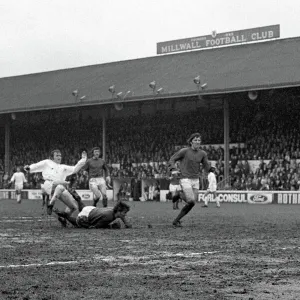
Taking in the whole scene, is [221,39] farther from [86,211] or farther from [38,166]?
[86,211]

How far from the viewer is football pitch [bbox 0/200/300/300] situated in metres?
6.56

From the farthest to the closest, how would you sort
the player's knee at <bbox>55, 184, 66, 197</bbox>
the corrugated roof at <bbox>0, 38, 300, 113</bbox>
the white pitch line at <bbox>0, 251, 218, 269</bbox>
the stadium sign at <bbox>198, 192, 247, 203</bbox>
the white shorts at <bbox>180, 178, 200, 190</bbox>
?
1. the corrugated roof at <bbox>0, 38, 300, 113</bbox>
2. the stadium sign at <bbox>198, 192, 247, 203</bbox>
3. the player's knee at <bbox>55, 184, 66, 197</bbox>
4. the white shorts at <bbox>180, 178, 200, 190</bbox>
5. the white pitch line at <bbox>0, 251, 218, 269</bbox>

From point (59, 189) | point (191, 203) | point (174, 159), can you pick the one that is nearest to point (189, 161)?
point (174, 159)

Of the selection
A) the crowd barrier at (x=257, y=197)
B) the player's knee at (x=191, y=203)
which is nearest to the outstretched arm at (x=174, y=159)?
the player's knee at (x=191, y=203)

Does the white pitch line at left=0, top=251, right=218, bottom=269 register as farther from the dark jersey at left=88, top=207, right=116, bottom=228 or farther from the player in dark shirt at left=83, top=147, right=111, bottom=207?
the player in dark shirt at left=83, top=147, right=111, bottom=207

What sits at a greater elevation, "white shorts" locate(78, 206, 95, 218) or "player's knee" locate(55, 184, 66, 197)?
"player's knee" locate(55, 184, 66, 197)

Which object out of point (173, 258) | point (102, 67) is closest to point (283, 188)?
point (102, 67)

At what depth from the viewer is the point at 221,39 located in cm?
5359

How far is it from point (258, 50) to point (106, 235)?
112 ft

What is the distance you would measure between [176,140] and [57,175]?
1104 inches

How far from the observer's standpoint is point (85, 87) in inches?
1972

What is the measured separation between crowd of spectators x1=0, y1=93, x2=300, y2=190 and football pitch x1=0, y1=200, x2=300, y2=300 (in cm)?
2554

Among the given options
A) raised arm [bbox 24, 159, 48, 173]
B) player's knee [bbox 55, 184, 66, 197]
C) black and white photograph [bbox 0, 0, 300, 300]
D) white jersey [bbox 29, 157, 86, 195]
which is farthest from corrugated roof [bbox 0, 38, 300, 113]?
player's knee [bbox 55, 184, 66, 197]

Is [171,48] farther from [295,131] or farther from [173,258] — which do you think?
[173,258]
